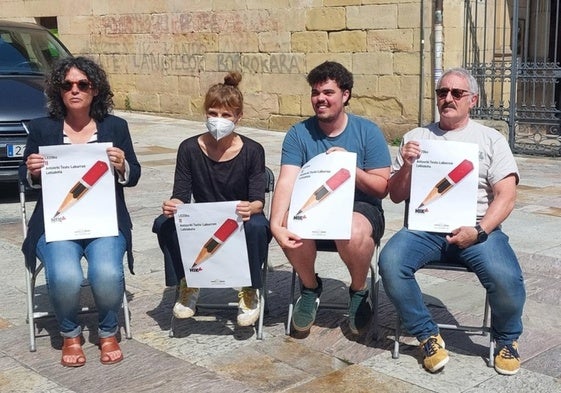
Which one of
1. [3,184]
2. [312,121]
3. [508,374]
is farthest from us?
[3,184]

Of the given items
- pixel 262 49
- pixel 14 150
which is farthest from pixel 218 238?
pixel 262 49

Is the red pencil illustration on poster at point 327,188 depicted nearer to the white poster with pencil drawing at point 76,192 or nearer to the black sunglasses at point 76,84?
the white poster with pencil drawing at point 76,192

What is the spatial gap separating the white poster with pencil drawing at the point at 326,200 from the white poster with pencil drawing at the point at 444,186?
1.03 feet

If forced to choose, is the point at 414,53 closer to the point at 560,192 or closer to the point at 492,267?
the point at 560,192

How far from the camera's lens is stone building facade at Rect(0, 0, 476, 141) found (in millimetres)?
11484

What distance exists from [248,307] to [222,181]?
681 millimetres

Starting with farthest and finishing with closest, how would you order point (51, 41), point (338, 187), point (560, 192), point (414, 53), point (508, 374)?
point (414, 53), point (51, 41), point (560, 192), point (338, 187), point (508, 374)

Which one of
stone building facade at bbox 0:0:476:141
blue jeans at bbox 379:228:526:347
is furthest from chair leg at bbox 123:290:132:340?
stone building facade at bbox 0:0:476:141

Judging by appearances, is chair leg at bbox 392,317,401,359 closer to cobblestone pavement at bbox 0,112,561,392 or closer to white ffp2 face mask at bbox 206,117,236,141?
cobblestone pavement at bbox 0,112,561,392

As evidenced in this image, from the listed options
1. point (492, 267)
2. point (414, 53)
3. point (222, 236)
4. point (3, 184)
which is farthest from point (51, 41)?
point (492, 267)

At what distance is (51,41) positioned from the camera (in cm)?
951

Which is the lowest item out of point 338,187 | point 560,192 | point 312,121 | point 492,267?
point 560,192

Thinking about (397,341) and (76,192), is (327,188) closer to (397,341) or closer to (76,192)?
(397,341)

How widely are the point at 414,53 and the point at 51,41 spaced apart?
4.87 metres
